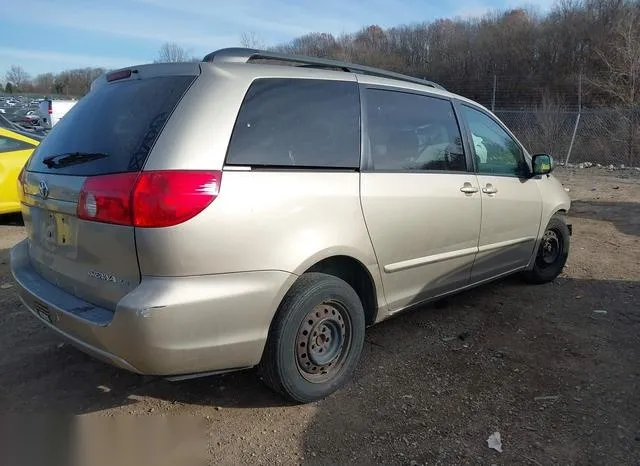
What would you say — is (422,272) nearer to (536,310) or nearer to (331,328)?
(331,328)

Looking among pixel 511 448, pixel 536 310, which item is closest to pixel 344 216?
pixel 511 448

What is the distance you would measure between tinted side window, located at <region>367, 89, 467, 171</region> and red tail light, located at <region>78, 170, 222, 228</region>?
4.04 ft

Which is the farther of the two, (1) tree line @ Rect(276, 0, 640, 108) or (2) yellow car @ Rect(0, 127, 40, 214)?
(1) tree line @ Rect(276, 0, 640, 108)

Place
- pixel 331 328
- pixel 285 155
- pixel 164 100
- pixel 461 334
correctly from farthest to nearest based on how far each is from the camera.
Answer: pixel 461 334, pixel 331 328, pixel 285 155, pixel 164 100

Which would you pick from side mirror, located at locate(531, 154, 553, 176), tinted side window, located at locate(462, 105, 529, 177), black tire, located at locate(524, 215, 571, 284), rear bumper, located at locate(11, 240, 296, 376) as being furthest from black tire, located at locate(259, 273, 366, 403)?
black tire, located at locate(524, 215, 571, 284)

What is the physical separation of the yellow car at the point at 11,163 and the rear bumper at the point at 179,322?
559 cm

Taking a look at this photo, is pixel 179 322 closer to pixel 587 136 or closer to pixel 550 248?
pixel 550 248

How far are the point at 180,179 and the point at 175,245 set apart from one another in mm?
298

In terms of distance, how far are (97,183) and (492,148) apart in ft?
A: 10.4

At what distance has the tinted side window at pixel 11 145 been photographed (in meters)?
7.66

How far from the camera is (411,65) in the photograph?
1956 inches

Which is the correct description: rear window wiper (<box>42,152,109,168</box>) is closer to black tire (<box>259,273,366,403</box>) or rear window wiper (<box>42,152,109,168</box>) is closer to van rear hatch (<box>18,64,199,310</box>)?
van rear hatch (<box>18,64,199,310</box>)

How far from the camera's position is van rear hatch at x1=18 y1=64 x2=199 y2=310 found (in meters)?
2.44

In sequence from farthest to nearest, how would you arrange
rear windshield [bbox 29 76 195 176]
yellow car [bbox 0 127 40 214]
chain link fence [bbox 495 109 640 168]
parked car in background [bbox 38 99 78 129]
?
1. parked car in background [bbox 38 99 78 129]
2. chain link fence [bbox 495 109 640 168]
3. yellow car [bbox 0 127 40 214]
4. rear windshield [bbox 29 76 195 176]
